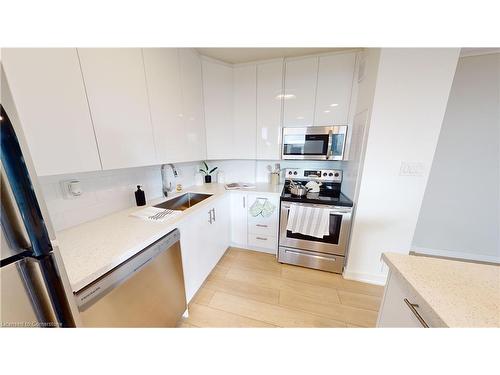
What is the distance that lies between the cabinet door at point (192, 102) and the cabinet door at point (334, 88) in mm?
1352

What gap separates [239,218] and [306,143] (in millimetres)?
1257

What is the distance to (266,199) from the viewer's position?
1.97 m

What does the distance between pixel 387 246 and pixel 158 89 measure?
249cm

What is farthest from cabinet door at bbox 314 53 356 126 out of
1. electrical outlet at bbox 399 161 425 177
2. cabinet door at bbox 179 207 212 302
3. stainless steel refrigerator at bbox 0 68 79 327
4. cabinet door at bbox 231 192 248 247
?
stainless steel refrigerator at bbox 0 68 79 327

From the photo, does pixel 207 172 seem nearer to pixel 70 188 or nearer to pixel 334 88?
pixel 70 188

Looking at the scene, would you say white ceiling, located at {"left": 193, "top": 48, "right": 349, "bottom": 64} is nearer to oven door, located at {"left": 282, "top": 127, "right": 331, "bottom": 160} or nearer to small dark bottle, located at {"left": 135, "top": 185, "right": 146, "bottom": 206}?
oven door, located at {"left": 282, "top": 127, "right": 331, "bottom": 160}

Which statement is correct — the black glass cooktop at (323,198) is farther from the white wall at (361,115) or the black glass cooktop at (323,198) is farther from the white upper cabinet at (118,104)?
the white upper cabinet at (118,104)

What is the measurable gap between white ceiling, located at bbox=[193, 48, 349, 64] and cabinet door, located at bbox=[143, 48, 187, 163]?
509 millimetres

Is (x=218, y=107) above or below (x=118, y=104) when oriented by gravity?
above

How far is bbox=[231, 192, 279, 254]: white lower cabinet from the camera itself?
2.00m

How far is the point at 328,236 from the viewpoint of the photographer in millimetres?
1744

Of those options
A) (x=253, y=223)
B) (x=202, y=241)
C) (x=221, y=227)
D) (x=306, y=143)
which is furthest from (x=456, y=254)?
(x=202, y=241)

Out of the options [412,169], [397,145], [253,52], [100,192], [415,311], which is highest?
[253,52]

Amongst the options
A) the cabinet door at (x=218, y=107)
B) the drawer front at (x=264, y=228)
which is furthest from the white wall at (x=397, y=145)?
the cabinet door at (x=218, y=107)
